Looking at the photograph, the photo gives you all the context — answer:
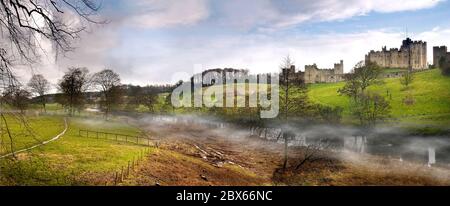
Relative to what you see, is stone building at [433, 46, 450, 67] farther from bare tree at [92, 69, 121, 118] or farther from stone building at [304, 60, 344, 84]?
bare tree at [92, 69, 121, 118]

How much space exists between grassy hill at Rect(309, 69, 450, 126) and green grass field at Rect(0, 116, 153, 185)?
32851 mm

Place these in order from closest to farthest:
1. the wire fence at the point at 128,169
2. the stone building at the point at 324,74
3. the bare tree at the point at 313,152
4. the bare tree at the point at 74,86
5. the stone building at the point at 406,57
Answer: the wire fence at the point at 128,169 < the bare tree at the point at 313,152 < the bare tree at the point at 74,86 < the stone building at the point at 324,74 < the stone building at the point at 406,57

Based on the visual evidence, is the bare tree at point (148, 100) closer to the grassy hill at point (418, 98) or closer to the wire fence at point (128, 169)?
the grassy hill at point (418, 98)

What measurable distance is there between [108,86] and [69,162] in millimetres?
19798

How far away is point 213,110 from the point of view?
52312 millimetres

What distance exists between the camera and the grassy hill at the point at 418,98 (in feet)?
155

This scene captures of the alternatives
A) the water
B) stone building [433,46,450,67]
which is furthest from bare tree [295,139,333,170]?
stone building [433,46,450,67]

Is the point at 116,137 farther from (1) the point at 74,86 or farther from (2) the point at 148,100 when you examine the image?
(2) the point at 148,100

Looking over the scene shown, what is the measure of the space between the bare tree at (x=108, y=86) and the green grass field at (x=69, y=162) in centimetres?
763

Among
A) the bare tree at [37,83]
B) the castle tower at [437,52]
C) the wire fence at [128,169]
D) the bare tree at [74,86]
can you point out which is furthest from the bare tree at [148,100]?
the castle tower at [437,52]

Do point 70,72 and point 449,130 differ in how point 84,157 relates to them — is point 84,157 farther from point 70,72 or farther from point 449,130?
point 449,130

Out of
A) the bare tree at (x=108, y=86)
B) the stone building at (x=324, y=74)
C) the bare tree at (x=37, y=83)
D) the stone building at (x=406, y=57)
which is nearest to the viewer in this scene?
the bare tree at (x=37, y=83)
